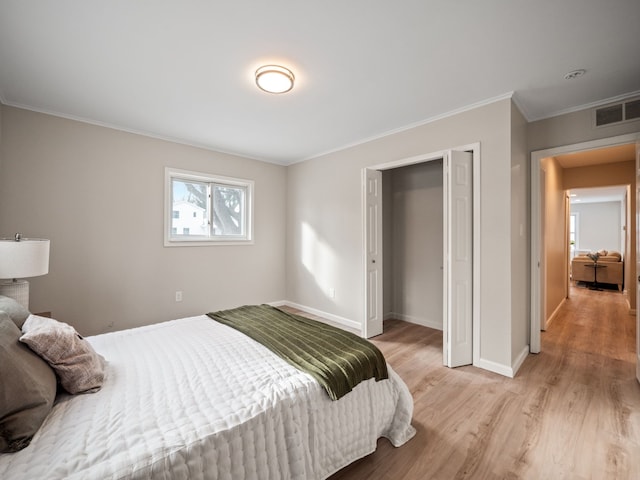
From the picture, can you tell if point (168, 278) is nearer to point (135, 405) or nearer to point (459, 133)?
point (135, 405)

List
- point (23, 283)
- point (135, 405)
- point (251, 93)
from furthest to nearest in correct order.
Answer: point (251, 93) < point (23, 283) < point (135, 405)

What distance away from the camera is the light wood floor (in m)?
1.61

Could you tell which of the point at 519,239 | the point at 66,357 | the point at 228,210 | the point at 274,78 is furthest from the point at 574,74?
the point at 228,210

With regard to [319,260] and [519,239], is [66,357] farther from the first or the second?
[519,239]

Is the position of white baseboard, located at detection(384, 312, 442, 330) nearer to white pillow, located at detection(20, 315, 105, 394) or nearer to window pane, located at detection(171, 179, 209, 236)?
window pane, located at detection(171, 179, 209, 236)

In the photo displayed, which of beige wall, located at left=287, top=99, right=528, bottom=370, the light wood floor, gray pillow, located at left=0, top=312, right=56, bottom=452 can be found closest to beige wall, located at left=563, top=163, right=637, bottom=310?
the light wood floor

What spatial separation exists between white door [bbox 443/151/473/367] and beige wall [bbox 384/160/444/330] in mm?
1004

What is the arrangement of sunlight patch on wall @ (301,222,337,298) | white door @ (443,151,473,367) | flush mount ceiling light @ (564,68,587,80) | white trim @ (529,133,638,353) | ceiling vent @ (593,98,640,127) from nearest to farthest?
flush mount ceiling light @ (564,68,587,80), ceiling vent @ (593,98,640,127), white door @ (443,151,473,367), white trim @ (529,133,638,353), sunlight patch on wall @ (301,222,337,298)

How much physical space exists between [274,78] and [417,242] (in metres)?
2.91

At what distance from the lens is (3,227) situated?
9.16 feet

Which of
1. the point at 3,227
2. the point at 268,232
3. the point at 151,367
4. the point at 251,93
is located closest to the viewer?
the point at 151,367

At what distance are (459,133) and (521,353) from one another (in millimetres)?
2326

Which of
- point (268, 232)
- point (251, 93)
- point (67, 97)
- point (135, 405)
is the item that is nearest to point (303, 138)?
point (251, 93)

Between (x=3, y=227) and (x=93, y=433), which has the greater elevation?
(x=3, y=227)
